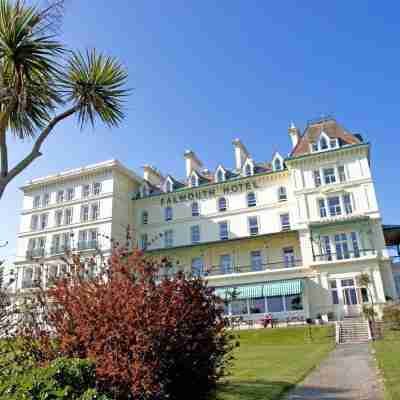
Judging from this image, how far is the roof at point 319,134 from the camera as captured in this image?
108ft

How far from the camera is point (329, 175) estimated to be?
106 ft

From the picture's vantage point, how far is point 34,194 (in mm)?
43469

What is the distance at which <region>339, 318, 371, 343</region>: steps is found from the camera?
21.3m

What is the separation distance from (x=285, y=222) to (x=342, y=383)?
1044 inches

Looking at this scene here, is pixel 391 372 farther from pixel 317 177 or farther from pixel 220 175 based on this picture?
pixel 220 175

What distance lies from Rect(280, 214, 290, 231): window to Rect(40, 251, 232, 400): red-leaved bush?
94.0ft

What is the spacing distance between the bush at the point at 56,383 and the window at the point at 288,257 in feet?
96.9

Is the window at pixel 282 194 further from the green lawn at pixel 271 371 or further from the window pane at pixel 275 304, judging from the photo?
the green lawn at pixel 271 371

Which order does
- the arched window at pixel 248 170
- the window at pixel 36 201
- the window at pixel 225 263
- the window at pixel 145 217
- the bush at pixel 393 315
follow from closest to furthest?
the bush at pixel 393 315, the window at pixel 225 263, the arched window at pixel 248 170, the window at pixel 145 217, the window at pixel 36 201

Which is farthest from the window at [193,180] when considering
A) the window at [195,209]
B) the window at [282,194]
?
the window at [282,194]

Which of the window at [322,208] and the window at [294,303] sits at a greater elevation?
the window at [322,208]

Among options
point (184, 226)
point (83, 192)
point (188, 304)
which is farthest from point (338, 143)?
point (188, 304)

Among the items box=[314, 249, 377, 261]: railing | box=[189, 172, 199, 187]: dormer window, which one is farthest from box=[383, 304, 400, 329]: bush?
box=[189, 172, 199, 187]: dormer window

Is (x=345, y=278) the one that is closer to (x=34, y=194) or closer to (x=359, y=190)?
(x=359, y=190)
